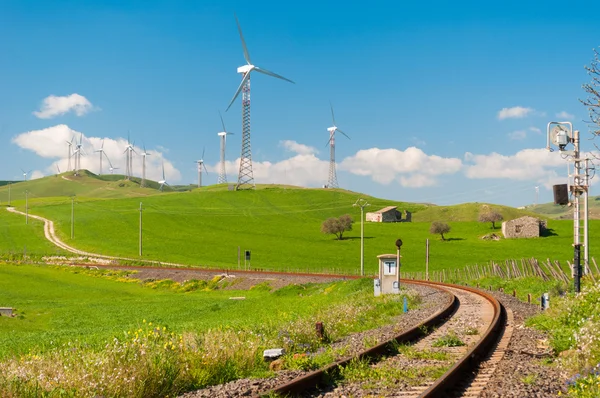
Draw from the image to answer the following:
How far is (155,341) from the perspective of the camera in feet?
53.2

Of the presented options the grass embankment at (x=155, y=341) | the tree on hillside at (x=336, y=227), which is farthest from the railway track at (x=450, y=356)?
the tree on hillside at (x=336, y=227)

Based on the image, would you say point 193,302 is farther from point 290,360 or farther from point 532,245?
point 532,245

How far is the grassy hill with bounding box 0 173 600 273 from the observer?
103819 mm

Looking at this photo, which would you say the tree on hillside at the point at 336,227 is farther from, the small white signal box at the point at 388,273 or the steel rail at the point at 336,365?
the steel rail at the point at 336,365

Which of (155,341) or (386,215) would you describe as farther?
(386,215)

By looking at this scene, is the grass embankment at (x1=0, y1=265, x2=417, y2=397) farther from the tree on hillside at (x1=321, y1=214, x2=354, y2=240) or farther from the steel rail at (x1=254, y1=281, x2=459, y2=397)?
the tree on hillside at (x1=321, y1=214, x2=354, y2=240)

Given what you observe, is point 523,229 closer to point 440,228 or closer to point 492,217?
point 440,228

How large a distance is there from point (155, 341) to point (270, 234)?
120019 millimetres

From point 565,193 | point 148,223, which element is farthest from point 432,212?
point 565,193

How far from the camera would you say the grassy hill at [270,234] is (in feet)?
341

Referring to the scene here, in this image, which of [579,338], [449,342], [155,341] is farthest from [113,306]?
[579,338]

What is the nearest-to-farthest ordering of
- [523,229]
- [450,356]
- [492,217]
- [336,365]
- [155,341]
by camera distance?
[336,365]
[450,356]
[155,341]
[523,229]
[492,217]

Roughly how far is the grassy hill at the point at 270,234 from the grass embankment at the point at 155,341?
1807 inches

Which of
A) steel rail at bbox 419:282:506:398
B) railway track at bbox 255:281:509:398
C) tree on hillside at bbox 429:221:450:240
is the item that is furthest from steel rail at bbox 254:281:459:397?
tree on hillside at bbox 429:221:450:240
